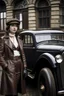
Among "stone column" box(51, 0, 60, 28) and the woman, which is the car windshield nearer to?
the woman

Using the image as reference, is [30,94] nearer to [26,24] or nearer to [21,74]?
[21,74]

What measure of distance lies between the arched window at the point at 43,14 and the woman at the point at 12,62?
22.6 metres

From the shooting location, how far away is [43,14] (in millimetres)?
27938

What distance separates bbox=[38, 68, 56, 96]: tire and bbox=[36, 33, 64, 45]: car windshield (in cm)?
131

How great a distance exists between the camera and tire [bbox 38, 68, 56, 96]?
658 cm

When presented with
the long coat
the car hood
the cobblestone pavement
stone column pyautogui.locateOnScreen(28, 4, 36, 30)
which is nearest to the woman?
the long coat

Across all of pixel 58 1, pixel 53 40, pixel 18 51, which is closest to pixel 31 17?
pixel 58 1

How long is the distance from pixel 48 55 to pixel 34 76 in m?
1.20

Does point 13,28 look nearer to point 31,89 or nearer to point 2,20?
point 31,89

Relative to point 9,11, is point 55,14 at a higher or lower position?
lower

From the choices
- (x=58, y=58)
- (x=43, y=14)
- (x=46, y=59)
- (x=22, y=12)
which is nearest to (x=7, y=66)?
(x=58, y=58)

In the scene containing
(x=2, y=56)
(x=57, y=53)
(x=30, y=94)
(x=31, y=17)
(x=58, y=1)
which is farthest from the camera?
(x=31, y=17)

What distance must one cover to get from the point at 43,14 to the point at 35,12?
2.92 feet

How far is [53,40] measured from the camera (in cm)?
823
